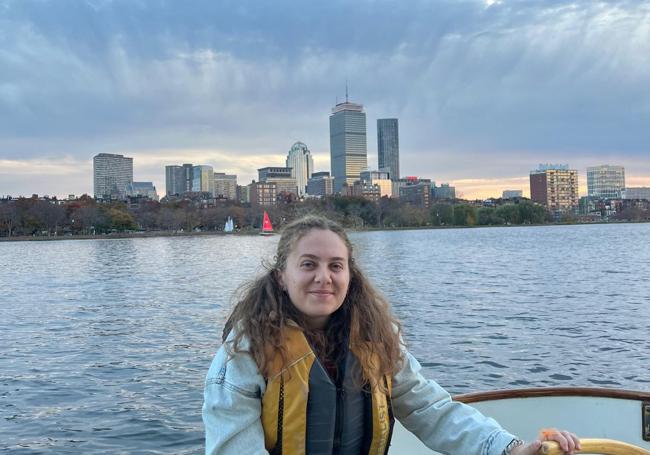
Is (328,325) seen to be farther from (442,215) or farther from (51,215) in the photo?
(442,215)

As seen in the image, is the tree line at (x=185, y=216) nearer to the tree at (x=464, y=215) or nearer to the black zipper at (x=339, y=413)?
the tree at (x=464, y=215)

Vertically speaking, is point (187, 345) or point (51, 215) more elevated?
point (51, 215)

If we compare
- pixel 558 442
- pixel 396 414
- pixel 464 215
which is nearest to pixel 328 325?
pixel 396 414

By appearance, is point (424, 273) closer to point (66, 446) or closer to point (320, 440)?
point (66, 446)

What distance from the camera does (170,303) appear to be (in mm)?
22625

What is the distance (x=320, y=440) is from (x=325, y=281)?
661 mm

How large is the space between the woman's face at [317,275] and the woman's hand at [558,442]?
0.98 m

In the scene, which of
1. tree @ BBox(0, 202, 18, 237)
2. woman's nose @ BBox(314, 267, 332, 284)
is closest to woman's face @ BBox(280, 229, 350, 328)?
woman's nose @ BBox(314, 267, 332, 284)

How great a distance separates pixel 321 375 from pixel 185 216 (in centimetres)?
14423

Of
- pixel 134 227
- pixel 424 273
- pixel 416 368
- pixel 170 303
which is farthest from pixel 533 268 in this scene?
pixel 134 227

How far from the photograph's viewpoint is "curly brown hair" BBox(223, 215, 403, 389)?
2.66 meters

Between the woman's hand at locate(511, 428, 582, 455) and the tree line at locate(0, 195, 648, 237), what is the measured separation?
97.3 m

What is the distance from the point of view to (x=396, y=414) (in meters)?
3.11

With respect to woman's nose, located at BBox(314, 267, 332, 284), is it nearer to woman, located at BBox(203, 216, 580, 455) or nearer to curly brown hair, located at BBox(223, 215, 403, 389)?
woman, located at BBox(203, 216, 580, 455)
